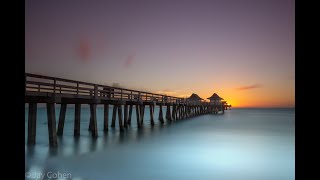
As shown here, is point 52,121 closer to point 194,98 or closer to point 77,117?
point 77,117

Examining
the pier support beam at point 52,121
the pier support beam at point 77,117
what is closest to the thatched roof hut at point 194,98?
the pier support beam at point 77,117

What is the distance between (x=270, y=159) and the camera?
12961 millimetres

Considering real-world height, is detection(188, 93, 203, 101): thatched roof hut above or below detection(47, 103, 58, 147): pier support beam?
above

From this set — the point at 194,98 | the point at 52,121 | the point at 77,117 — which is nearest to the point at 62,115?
the point at 77,117

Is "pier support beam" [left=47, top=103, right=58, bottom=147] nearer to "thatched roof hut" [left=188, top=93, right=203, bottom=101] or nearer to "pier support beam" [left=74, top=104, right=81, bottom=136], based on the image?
"pier support beam" [left=74, top=104, right=81, bottom=136]

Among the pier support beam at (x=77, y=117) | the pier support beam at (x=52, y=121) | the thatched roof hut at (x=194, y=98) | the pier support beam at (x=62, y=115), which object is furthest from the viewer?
the thatched roof hut at (x=194, y=98)

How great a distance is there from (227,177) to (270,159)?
14.6 feet

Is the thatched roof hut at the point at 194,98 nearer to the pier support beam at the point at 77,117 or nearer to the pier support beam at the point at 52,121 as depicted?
the pier support beam at the point at 77,117

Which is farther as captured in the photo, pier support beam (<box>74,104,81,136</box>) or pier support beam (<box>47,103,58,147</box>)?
pier support beam (<box>74,104,81,136</box>)

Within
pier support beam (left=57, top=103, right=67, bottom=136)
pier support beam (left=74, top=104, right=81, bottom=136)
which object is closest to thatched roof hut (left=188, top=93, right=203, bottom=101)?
pier support beam (left=57, top=103, right=67, bottom=136)

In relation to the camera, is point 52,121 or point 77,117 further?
point 77,117

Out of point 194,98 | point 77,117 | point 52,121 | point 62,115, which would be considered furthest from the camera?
point 194,98
